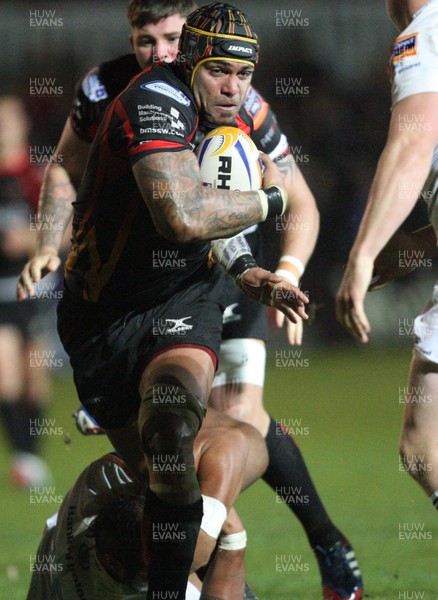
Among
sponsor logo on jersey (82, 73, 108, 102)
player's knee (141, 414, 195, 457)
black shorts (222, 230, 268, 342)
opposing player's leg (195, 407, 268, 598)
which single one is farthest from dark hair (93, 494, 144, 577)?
sponsor logo on jersey (82, 73, 108, 102)

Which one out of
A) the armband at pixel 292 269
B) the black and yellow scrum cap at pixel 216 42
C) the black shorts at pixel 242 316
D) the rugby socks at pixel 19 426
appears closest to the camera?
the black and yellow scrum cap at pixel 216 42

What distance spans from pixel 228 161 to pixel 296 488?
5.41 feet

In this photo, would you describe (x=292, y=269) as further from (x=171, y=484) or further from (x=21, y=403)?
(x=21, y=403)

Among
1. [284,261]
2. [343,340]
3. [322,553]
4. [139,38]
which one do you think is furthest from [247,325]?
[343,340]

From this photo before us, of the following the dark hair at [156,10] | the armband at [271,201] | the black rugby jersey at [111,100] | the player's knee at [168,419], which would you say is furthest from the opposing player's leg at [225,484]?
the dark hair at [156,10]

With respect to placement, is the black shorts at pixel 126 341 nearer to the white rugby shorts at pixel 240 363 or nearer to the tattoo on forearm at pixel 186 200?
the tattoo on forearm at pixel 186 200

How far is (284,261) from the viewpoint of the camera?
4.86 metres

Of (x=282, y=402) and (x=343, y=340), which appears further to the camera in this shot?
(x=343, y=340)

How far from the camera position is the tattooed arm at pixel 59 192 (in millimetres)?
5043

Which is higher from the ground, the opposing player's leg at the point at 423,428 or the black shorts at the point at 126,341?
the black shorts at the point at 126,341

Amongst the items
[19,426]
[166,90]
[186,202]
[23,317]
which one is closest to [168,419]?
[186,202]

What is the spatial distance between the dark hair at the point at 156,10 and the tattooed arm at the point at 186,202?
1.42m

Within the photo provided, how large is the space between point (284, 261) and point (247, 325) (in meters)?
0.37

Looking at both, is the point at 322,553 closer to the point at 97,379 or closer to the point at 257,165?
the point at 97,379
